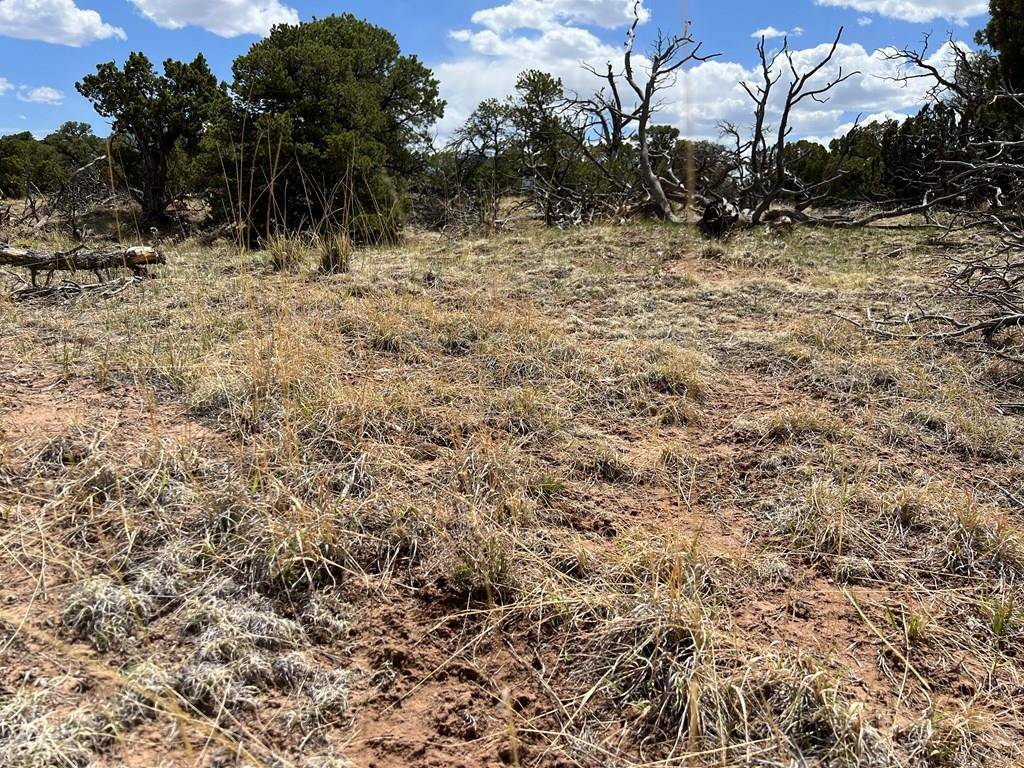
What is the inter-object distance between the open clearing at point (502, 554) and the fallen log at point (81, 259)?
6.20ft

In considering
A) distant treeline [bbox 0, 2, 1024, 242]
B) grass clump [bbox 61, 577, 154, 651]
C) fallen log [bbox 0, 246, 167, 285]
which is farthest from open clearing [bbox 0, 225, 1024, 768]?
distant treeline [bbox 0, 2, 1024, 242]

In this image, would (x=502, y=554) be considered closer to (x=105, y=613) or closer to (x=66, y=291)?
(x=105, y=613)

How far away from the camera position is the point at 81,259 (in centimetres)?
546

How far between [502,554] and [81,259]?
5303mm

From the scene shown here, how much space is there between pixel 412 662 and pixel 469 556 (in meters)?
0.37

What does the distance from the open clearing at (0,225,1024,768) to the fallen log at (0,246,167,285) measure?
1.89 metres

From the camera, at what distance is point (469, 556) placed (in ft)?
6.35

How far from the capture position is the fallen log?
5.23 m

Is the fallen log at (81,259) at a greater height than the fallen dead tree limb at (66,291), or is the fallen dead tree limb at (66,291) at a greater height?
the fallen log at (81,259)

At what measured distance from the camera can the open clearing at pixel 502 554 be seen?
146 centimetres

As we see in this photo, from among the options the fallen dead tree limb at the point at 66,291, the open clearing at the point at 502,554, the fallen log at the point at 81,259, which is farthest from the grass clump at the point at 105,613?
the fallen log at the point at 81,259

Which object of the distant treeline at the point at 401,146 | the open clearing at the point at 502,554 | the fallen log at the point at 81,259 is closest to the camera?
the open clearing at the point at 502,554

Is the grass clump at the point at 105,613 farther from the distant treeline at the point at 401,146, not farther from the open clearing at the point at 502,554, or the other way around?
the distant treeline at the point at 401,146

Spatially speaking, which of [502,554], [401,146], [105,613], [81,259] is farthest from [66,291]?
[401,146]
